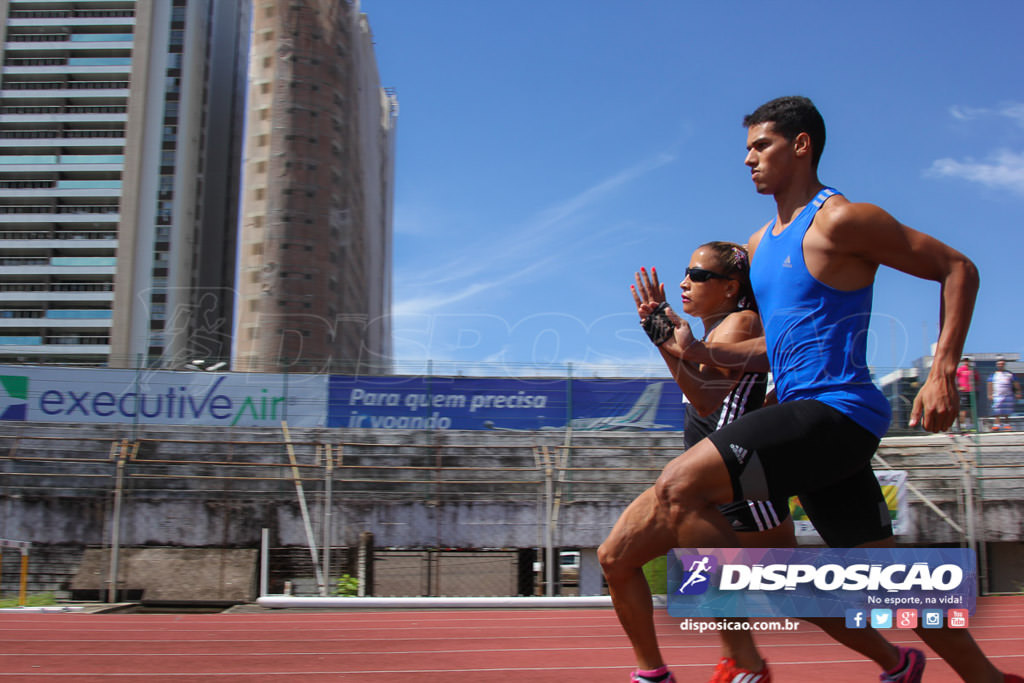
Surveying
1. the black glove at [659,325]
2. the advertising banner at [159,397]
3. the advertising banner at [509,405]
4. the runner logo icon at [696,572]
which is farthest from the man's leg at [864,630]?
the advertising banner at [159,397]

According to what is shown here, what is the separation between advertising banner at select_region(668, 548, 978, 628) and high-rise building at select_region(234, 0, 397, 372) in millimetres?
50543

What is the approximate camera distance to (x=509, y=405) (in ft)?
68.3

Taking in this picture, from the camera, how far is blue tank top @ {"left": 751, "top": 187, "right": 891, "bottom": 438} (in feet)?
7.88

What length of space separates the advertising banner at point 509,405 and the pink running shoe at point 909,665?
1787 centimetres

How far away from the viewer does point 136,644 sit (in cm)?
538

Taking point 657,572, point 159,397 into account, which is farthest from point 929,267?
point 159,397

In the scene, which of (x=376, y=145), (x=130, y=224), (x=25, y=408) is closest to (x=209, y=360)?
(x=25, y=408)

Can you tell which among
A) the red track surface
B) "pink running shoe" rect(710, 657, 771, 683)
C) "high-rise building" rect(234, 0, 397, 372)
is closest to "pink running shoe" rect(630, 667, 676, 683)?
the red track surface

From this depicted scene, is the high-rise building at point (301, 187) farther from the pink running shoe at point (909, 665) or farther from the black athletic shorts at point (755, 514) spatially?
the pink running shoe at point (909, 665)

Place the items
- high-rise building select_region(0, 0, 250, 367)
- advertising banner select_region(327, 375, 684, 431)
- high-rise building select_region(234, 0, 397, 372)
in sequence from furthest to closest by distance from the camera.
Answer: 1. high-rise building select_region(0, 0, 250, 367)
2. high-rise building select_region(234, 0, 397, 372)
3. advertising banner select_region(327, 375, 684, 431)

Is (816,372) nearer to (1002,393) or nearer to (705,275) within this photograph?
(705,275)

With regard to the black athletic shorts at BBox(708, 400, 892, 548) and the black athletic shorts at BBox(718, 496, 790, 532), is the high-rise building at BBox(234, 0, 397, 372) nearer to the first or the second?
the black athletic shorts at BBox(718, 496, 790, 532)

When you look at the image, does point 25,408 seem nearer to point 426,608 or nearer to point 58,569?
point 58,569

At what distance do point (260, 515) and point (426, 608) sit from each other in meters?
5.02
